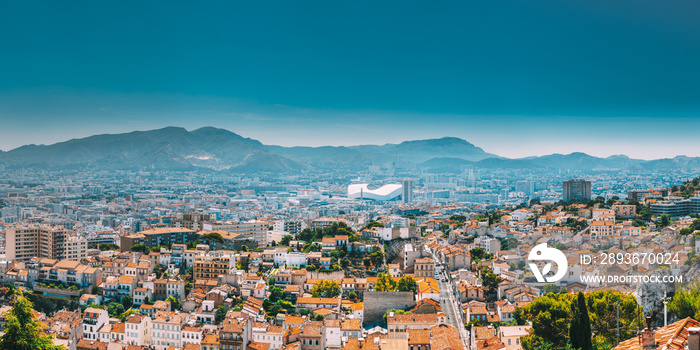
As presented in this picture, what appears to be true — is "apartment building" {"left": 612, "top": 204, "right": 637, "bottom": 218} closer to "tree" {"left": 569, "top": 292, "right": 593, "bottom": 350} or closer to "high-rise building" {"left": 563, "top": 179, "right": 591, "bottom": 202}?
"high-rise building" {"left": 563, "top": 179, "right": 591, "bottom": 202}

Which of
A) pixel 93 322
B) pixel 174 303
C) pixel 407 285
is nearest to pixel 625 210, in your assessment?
pixel 407 285

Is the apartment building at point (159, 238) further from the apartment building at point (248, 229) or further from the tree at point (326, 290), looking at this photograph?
the tree at point (326, 290)

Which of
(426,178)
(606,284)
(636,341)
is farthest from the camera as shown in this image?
(426,178)

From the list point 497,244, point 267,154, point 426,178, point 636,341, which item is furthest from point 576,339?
point 267,154

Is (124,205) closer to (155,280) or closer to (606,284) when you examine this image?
(155,280)

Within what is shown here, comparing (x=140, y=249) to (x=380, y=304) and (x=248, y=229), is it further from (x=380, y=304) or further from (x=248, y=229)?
(x=380, y=304)
